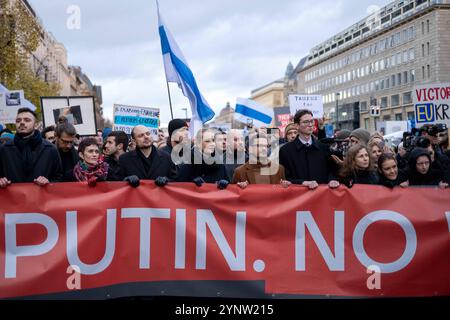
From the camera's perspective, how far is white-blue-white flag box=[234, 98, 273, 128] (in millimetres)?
9596

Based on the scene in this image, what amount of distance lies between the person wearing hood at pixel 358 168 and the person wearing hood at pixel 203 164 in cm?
125

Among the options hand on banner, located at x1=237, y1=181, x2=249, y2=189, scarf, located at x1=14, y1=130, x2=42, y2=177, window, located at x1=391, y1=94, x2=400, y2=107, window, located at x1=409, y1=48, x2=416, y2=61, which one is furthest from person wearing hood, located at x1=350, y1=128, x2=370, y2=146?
window, located at x1=391, y1=94, x2=400, y2=107

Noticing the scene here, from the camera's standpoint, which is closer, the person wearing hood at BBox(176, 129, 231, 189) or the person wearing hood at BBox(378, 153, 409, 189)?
the person wearing hood at BBox(378, 153, 409, 189)

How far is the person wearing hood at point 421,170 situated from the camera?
6.29 m

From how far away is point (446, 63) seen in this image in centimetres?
7012

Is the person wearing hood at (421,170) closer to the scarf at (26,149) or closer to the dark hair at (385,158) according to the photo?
the dark hair at (385,158)

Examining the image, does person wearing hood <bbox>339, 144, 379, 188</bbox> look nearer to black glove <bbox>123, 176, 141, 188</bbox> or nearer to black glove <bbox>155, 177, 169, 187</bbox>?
black glove <bbox>155, 177, 169, 187</bbox>

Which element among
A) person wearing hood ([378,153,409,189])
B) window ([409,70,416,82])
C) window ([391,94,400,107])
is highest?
window ([409,70,416,82])

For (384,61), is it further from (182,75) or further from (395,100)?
(182,75)

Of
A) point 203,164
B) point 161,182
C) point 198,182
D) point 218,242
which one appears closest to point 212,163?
point 203,164

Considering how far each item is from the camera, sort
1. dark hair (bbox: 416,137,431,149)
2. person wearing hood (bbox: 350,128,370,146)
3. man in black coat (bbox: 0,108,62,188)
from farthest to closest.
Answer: dark hair (bbox: 416,137,431,149)
person wearing hood (bbox: 350,128,370,146)
man in black coat (bbox: 0,108,62,188)

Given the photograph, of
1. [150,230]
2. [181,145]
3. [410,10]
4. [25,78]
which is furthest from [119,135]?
[410,10]

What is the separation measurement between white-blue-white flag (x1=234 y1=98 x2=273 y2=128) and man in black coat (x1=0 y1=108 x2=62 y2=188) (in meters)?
4.41
